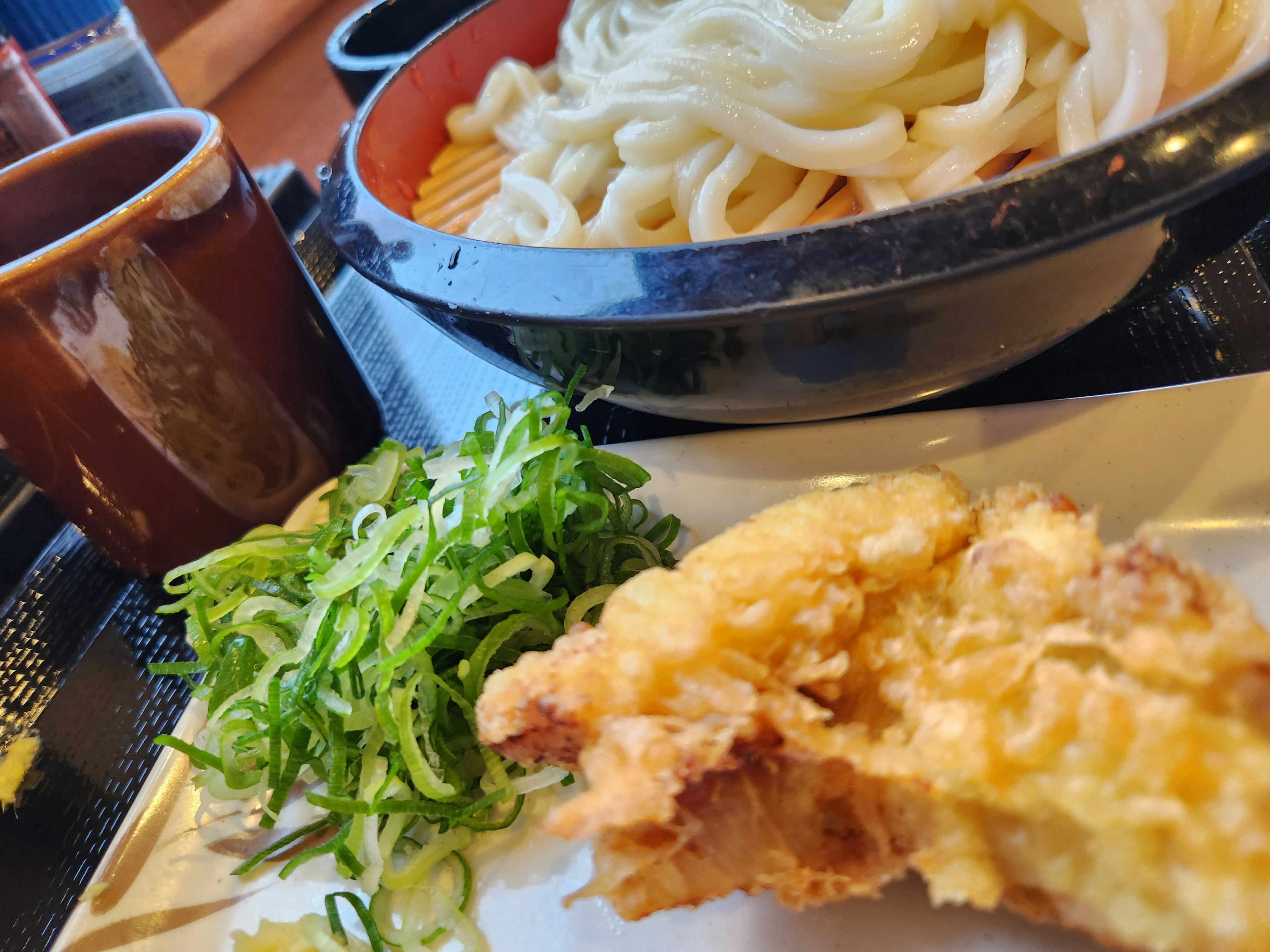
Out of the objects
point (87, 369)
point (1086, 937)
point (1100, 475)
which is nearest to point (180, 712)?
point (87, 369)

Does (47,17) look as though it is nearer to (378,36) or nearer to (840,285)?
(378,36)

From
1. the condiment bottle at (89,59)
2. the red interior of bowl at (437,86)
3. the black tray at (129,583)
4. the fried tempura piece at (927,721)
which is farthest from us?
the condiment bottle at (89,59)

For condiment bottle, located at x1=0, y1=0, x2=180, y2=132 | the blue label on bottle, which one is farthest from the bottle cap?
the blue label on bottle

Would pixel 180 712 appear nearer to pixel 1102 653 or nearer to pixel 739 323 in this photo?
pixel 739 323

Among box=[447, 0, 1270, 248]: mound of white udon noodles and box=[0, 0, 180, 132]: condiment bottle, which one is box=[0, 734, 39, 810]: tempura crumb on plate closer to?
box=[447, 0, 1270, 248]: mound of white udon noodles

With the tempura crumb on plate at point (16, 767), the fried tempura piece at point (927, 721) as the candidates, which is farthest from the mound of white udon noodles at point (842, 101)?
the tempura crumb on plate at point (16, 767)

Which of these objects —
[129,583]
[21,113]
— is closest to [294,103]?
[21,113]

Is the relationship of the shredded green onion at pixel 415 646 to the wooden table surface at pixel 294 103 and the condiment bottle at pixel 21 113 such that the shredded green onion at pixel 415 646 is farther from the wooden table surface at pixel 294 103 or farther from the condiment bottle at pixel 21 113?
the wooden table surface at pixel 294 103
